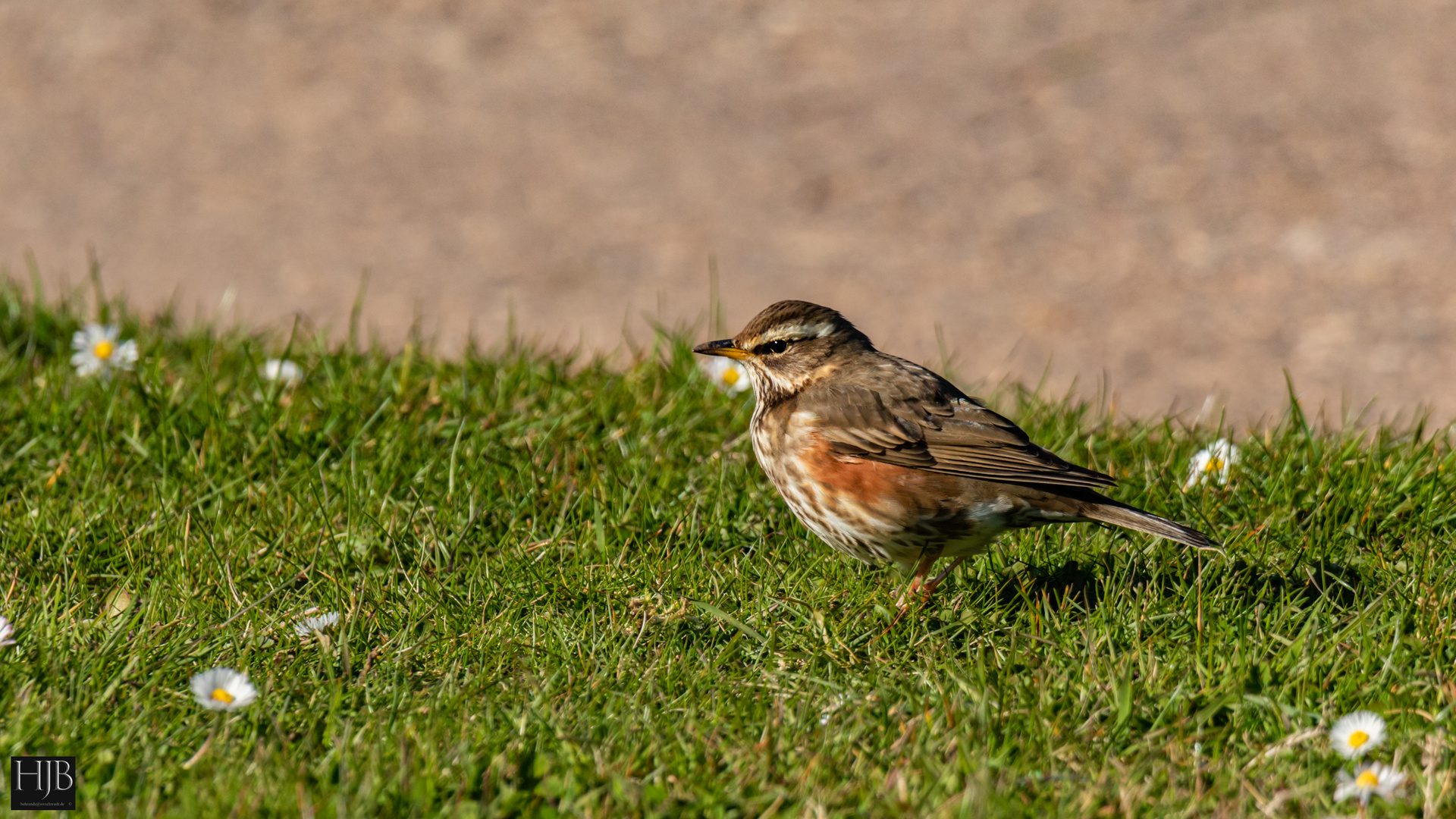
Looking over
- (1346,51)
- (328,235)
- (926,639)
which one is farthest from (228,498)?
(1346,51)

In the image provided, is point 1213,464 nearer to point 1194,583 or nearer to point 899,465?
point 1194,583

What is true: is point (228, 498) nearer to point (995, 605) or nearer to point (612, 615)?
point (612, 615)

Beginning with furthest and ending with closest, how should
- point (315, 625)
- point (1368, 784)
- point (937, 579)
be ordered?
point (937, 579)
point (315, 625)
point (1368, 784)

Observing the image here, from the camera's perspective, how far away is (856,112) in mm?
11484

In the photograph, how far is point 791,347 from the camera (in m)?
5.95

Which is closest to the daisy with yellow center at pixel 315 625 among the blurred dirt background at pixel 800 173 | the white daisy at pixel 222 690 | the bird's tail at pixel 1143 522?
the white daisy at pixel 222 690

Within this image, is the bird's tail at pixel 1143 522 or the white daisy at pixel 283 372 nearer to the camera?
the bird's tail at pixel 1143 522

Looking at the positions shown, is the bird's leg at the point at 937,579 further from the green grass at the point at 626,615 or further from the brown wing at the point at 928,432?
the brown wing at the point at 928,432

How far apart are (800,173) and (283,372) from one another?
16.3 ft

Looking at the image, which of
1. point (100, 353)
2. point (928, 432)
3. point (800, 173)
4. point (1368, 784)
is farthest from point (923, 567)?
point (800, 173)

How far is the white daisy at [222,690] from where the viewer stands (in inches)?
165

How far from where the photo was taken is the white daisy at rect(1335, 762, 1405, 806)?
12.8 feet

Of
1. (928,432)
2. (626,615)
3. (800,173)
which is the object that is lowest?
(626,615)

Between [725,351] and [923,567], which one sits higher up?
[725,351]
